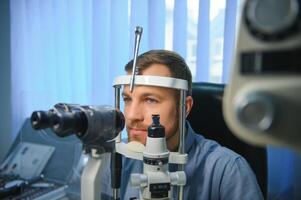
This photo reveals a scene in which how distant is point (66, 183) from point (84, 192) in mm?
349

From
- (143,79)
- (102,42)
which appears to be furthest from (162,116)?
(102,42)

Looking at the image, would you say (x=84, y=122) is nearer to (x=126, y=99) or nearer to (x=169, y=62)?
(x=126, y=99)

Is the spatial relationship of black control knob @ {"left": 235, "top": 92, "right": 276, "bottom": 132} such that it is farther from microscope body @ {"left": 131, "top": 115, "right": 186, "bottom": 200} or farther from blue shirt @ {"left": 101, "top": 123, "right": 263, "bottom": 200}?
blue shirt @ {"left": 101, "top": 123, "right": 263, "bottom": 200}

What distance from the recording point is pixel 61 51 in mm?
1921

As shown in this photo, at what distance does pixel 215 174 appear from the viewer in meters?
0.92

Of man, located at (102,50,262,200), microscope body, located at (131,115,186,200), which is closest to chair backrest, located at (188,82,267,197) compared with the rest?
man, located at (102,50,262,200)

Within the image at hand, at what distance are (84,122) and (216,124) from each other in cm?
72

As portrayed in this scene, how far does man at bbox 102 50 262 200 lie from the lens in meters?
0.78

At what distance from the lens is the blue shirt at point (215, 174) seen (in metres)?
0.86

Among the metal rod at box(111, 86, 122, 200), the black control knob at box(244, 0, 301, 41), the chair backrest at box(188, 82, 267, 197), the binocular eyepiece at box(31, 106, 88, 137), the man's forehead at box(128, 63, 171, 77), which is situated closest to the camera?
the black control knob at box(244, 0, 301, 41)

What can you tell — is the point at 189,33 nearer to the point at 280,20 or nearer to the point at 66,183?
the point at 66,183

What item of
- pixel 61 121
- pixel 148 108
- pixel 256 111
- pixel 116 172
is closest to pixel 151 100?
pixel 148 108

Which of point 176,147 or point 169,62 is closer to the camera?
point 176,147

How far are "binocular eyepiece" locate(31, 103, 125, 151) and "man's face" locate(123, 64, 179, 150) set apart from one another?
139 mm
